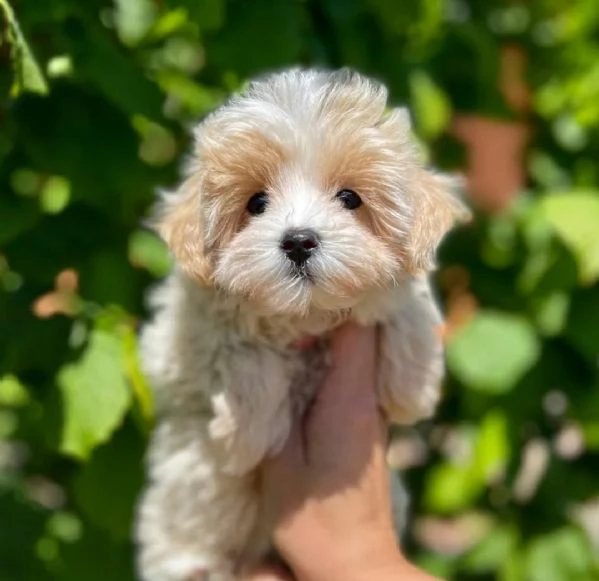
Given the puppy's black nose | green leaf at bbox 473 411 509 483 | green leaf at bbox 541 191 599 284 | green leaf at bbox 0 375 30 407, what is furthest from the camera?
green leaf at bbox 473 411 509 483

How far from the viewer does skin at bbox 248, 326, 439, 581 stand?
1.28 m

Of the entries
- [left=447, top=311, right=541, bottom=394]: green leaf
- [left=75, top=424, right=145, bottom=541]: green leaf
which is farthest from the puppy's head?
[left=447, top=311, right=541, bottom=394]: green leaf

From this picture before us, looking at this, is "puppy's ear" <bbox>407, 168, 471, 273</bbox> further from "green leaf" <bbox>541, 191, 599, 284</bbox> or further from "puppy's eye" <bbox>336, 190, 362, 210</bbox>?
"green leaf" <bbox>541, 191, 599, 284</bbox>

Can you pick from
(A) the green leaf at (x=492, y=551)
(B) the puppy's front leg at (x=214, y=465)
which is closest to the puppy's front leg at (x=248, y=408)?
(B) the puppy's front leg at (x=214, y=465)

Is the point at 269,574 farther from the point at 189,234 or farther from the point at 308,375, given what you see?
the point at 189,234

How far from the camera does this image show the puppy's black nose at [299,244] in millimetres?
1080

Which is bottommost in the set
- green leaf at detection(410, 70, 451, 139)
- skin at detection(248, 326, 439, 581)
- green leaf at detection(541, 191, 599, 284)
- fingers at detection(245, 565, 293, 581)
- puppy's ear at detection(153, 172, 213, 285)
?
fingers at detection(245, 565, 293, 581)

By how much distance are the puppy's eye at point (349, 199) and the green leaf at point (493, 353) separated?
60cm

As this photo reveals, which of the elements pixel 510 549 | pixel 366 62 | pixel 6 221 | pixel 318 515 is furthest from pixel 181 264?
pixel 510 549

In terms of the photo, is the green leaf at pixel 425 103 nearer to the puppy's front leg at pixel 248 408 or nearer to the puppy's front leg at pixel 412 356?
the puppy's front leg at pixel 412 356

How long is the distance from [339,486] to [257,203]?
40 cm

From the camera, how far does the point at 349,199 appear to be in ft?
3.73

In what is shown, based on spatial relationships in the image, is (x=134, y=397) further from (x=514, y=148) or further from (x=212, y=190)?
(x=514, y=148)

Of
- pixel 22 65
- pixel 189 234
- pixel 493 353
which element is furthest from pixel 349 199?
pixel 493 353
